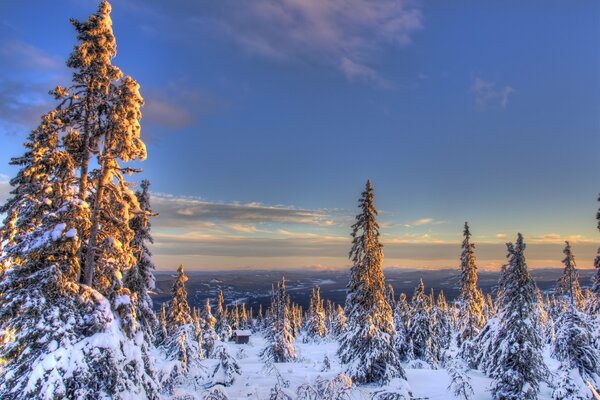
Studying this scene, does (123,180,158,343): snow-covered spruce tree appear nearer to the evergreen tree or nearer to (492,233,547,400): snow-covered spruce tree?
Answer: the evergreen tree

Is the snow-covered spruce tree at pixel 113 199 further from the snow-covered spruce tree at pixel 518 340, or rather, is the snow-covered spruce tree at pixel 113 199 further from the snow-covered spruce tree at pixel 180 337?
the snow-covered spruce tree at pixel 518 340

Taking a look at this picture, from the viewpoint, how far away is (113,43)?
1198cm

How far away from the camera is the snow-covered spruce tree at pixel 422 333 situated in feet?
139

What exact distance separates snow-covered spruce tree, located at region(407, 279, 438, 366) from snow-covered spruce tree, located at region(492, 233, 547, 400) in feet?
53.8

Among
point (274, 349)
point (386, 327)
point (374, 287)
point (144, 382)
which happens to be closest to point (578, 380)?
point (386, 327)

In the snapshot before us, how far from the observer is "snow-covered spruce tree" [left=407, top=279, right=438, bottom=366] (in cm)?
4238

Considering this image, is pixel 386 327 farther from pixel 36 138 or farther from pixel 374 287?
pixel 36 138

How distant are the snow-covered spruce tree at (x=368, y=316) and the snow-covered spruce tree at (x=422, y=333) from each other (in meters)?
16.8

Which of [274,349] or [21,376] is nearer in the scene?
[21,376]

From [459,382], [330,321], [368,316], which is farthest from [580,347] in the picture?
[330,321]

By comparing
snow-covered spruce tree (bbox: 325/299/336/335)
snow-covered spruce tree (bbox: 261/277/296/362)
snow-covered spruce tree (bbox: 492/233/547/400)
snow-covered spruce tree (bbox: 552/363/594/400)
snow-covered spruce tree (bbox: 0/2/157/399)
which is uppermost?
snow-covered spruce tree (bbox: 0/2/157/399)

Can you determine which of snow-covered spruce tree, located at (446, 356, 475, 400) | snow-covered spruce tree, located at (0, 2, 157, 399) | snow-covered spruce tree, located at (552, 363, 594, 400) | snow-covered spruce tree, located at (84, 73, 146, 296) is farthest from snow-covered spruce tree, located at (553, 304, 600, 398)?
snow-covered spruce tree, located at (84, 73, 146, 296)

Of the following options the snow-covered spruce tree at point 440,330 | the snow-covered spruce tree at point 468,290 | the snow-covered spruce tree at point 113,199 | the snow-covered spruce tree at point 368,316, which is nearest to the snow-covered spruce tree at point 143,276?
the snow-covered spruce tree at point 113,199

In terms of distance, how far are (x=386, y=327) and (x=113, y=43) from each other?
23.8 meters
